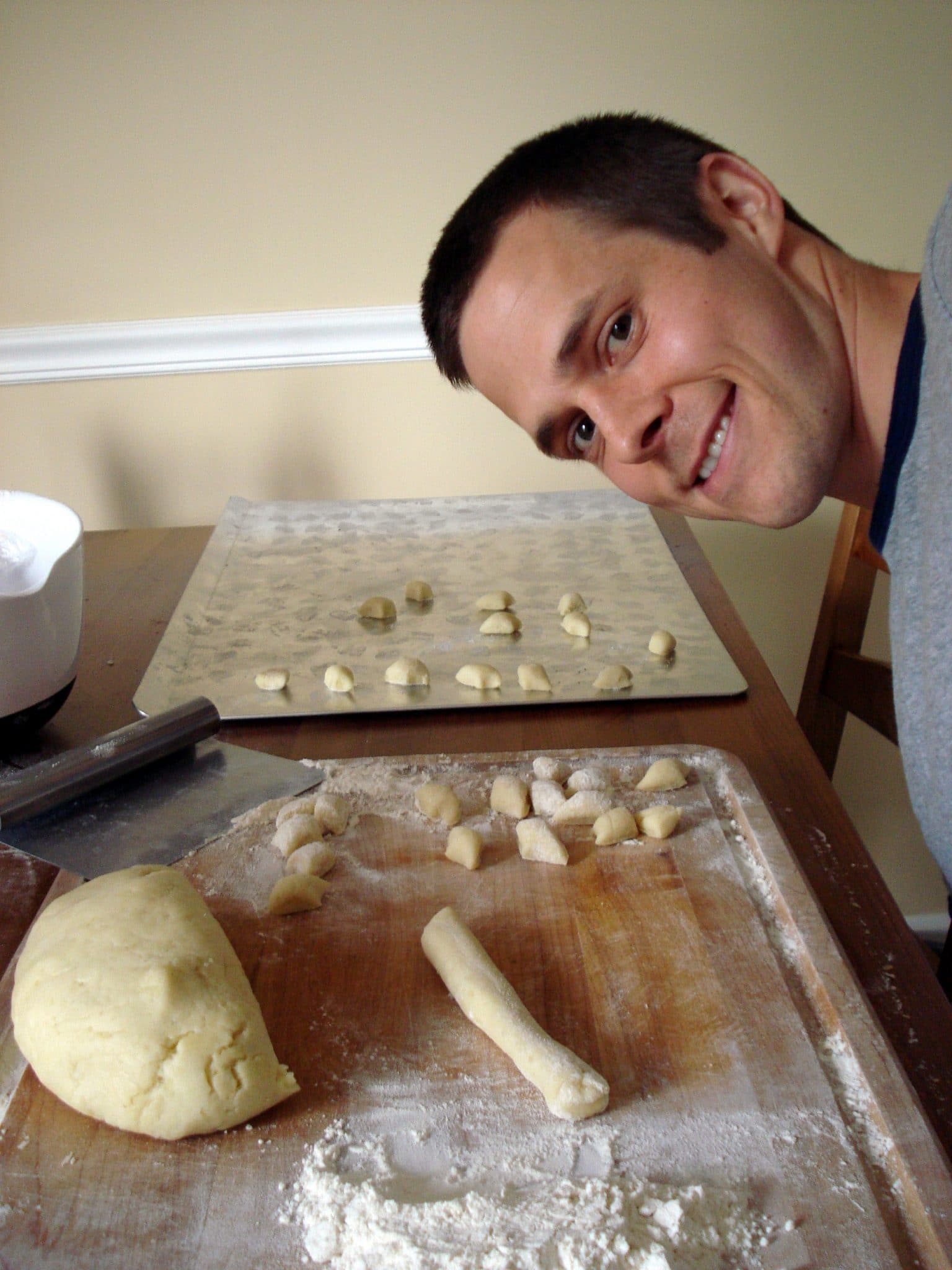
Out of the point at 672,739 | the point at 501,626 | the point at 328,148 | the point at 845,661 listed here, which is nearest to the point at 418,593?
the point at 501,626

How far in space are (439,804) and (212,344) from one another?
138 centimetres

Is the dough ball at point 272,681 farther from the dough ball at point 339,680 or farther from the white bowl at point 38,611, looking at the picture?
the white bowl at point 38,611

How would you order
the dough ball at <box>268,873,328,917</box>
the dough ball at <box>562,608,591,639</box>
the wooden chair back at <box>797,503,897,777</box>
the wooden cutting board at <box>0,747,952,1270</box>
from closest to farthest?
the wooden cutting board at <box>0,747,952,1270</box> → the dough ball at <box>268,873,328,917</box> → the dough ball at <box>562,608,591,639</box> → the wooden chair back at <box>797,503,897,777</box>

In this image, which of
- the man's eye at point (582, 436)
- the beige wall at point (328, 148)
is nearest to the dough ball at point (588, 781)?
the man's eye at point (582, 436)

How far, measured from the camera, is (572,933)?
2.61 ft

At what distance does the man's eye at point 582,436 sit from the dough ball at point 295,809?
0.46 m

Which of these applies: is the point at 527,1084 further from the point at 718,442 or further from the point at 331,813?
the point at 718,442

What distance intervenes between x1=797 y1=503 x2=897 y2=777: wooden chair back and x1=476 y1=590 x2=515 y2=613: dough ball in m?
0.57

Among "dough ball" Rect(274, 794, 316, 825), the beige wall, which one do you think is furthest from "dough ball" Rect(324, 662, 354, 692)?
the beige wall

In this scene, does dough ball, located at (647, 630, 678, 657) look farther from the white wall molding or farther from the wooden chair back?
the white wall molding

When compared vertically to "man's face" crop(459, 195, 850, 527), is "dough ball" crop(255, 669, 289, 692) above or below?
below

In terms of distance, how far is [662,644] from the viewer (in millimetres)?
1232

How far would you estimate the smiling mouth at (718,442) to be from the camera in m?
0.94

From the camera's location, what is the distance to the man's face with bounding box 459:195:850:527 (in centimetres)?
91
